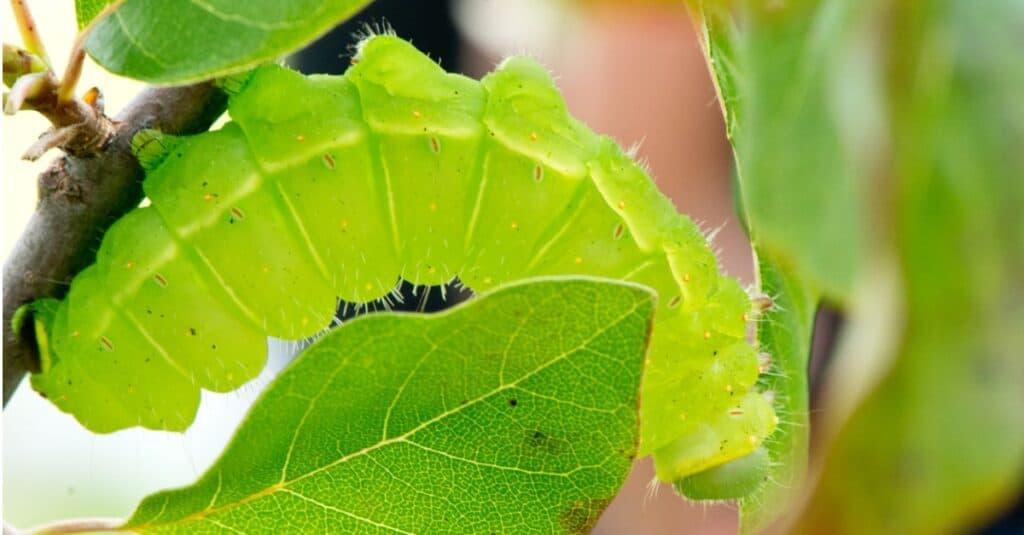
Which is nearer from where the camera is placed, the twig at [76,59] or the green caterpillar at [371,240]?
the twig at [76,59]

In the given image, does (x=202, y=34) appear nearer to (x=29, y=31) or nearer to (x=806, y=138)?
(x=29, y=31)

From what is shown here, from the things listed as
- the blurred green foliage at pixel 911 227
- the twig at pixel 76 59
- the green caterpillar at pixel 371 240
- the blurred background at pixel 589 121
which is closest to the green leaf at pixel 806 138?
the blurred green foliage at pixel 911 227

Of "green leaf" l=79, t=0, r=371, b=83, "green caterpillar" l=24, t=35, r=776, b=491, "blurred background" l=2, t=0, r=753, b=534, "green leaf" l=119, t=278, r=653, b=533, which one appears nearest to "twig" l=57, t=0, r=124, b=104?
"green leaf" l=79, t=0, r=371, b=83

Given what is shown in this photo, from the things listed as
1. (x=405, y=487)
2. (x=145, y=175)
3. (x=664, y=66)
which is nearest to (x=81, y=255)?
(x=145, y=175)

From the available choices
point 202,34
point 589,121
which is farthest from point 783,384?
point 589,121

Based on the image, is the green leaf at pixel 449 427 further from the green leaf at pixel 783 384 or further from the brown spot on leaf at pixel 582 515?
the green leaf at pixel 783 384

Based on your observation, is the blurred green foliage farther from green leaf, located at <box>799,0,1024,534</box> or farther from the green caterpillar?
the green caterpillar
